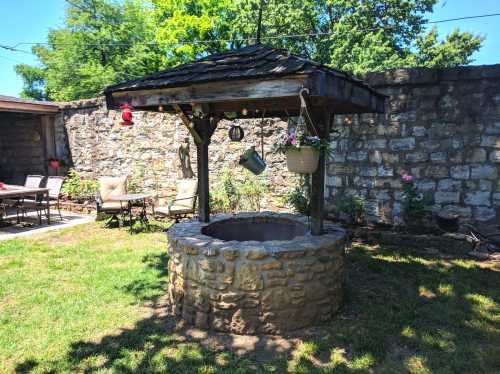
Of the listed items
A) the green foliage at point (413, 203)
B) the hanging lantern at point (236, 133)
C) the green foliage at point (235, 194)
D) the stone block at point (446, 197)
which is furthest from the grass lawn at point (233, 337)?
the green foliage at point (235, 194)

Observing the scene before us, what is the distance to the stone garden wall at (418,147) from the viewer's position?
4816mm

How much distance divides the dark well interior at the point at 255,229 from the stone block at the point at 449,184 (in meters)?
2.63

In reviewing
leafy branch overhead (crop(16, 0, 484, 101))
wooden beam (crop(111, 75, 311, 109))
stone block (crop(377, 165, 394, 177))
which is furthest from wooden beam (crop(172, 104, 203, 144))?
leafy branch overhead (crop(16, 0, 484, 101))

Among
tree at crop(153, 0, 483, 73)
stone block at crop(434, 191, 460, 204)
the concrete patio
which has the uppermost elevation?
tree at crop(153, 0, 483, 73)

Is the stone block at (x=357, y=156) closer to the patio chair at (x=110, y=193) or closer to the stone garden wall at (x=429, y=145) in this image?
the stone garden wall at (x=429, y=145)

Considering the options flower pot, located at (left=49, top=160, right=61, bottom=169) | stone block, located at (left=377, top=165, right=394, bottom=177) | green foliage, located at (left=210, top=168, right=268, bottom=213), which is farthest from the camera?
flower pot, located at (left=49, top=160, right=61, bottom=169)

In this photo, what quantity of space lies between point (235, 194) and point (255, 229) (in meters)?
2.76

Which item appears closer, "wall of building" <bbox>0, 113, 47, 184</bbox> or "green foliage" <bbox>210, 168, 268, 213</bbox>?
"green foliage" <bbox>210, 168, 268, 213</bbox>

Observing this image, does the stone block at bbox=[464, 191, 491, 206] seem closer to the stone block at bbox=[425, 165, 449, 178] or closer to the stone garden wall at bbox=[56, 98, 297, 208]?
the stone block at bbox=[425, 165, 449, 178]

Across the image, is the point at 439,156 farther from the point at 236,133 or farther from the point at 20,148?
the point at 20,148

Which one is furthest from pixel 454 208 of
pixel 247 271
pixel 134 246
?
pixel 134 246

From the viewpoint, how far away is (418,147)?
17.3 feet

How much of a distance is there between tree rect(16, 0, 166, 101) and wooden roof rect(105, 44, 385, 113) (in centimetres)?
1676

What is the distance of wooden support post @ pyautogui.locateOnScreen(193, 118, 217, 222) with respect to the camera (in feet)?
12.3
